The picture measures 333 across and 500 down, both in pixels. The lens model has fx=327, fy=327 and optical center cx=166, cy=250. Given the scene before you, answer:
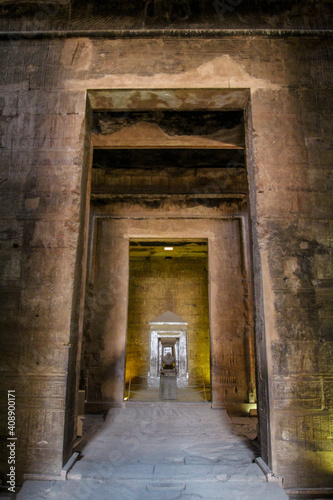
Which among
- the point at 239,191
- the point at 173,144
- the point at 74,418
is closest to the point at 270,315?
the point at 74,418

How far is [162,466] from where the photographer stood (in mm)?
3508

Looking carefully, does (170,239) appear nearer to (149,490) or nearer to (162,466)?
(162,466)

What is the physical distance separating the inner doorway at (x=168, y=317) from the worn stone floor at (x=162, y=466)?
18.4 feet

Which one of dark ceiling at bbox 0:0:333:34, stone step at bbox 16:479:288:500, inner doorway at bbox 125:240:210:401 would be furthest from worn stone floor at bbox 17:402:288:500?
inner doorway at bbox 125:240:210:401

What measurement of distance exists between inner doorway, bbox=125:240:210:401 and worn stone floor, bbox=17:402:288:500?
5.60 metres

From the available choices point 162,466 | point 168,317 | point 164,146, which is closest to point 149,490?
point 162,466

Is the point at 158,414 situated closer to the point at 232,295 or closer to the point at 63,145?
the point at 232,295

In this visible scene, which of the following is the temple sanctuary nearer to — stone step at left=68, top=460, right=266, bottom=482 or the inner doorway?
stone step at left=68, top=460, right=266, bottom=482

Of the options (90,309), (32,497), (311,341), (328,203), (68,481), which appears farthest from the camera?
(90,309)

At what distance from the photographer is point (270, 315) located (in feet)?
11.3

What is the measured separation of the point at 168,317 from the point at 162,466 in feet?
25.8

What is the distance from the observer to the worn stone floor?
9.65ft

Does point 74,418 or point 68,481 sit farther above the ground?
point 74,418

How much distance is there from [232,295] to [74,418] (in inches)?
174
